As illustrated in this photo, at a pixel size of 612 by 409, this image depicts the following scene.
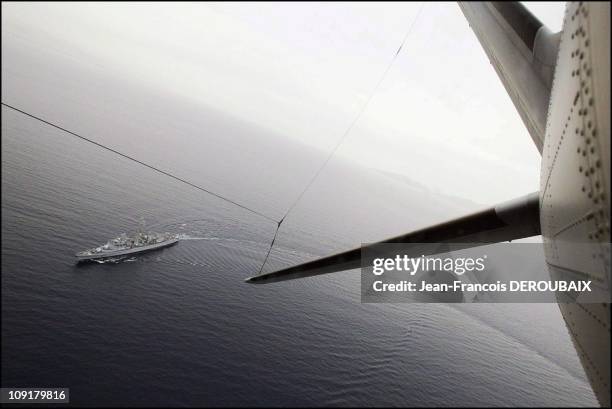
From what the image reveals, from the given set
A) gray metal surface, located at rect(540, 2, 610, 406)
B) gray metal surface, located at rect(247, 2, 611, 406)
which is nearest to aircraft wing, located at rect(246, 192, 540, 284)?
gray metal surface, located at rect(247, 2, 611, 406)

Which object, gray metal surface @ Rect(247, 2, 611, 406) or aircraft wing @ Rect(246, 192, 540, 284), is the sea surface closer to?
aircraft wing @ Rect(246, 192, 540, 284)

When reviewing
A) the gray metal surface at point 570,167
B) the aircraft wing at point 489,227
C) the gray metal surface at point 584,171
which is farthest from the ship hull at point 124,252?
the gray metal surface at point 584,171

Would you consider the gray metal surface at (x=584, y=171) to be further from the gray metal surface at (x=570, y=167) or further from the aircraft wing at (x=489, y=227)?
the aircraft wing at (x=489, y=227)

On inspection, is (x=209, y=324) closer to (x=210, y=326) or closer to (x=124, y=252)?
(x=210, y=326)

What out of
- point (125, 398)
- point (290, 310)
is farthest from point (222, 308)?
point (125, 398)

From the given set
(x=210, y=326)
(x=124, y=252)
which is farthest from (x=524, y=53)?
(x=124, y=252)
